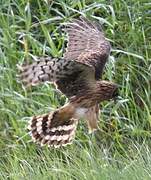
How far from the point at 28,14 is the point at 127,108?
44.4 inches

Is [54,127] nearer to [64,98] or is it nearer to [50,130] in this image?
[50,130]

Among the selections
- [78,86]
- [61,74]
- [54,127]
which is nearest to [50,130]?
[54,127]

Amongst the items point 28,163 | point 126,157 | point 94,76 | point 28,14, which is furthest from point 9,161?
point 28,14

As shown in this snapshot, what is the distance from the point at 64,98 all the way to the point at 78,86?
1.61 meters

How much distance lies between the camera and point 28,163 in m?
5.74

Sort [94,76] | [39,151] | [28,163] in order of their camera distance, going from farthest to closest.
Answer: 1. [39,151]
2. [28,163]
3. [94,76]

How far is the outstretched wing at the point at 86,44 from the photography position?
5262mm

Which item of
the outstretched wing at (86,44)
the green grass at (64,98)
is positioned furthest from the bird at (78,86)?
the green grass at (64,98)

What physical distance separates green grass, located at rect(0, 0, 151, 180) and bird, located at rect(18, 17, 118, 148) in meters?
0.23

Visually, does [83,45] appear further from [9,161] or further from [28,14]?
[28,14]

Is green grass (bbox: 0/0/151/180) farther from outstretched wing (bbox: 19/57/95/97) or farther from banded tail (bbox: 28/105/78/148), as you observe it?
outstretched wing (bbox: 19/57/95/97)

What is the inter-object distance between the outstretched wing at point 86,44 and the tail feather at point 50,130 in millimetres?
364

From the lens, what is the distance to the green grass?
5621mm

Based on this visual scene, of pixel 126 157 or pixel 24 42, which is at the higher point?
pixel 24 42
